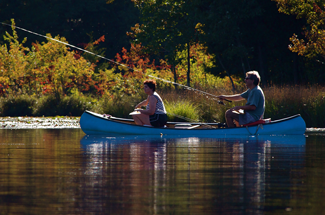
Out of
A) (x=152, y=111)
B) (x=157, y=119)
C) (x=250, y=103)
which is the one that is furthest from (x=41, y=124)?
(x=250, y=103)

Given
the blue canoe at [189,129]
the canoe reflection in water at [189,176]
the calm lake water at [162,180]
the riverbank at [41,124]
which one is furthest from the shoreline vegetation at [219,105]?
the calm lake water at [162,180]

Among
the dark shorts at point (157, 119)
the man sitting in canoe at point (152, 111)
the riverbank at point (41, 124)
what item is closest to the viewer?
the man sitting in canoe at point (152, 111)

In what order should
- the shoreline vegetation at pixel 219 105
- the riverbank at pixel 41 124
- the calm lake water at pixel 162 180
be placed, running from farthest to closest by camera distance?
the riverbank at pixel 41 124 → the shoreline vegetation at pixel 219 105 → the calm lake water at pixel 162 180

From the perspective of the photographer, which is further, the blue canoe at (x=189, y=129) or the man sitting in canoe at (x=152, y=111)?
the man sitting in canoe at (x=152, y=111)

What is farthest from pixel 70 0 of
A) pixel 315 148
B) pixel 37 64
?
pixel 315 148

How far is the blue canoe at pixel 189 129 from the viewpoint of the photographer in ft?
49.5

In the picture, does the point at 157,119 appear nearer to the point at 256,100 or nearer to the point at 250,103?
the point at 250,103

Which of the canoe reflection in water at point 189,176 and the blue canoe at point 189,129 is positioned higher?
the blue canoe at point 189,129

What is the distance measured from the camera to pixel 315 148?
1155cm

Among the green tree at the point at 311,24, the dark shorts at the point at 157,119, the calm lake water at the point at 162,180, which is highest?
the green tree at the point at 311,24

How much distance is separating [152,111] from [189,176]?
836 cm

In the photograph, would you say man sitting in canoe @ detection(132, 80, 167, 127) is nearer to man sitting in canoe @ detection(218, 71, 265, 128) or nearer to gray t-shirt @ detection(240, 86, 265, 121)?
man sitting in canoe @ detection(218, 71, 265, 128)

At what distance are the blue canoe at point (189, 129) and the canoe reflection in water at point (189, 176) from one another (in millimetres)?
3085

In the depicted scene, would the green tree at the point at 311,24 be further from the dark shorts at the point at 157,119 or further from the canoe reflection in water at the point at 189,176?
the canoe reflection in water at the point at 189,176
